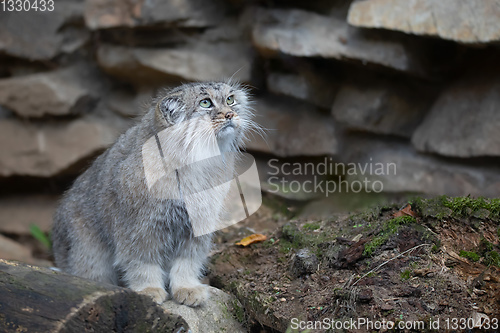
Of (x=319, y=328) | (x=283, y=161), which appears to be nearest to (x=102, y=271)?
(x=319, y=328)

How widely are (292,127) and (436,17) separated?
1.86 meters

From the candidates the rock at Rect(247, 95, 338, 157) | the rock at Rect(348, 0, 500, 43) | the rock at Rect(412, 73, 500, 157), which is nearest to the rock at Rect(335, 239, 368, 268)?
the rock at Rect(412, 73, 500, 157)

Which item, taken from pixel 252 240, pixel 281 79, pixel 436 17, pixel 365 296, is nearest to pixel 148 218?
pixel 252 240

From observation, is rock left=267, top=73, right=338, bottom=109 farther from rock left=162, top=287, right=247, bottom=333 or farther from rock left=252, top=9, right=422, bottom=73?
rock left=162, top=287, right=247, bottom=333

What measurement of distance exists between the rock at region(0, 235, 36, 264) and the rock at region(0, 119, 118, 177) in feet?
2.73

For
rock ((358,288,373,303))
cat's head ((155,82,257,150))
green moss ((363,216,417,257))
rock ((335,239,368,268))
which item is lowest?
rock ((335,239,368,268))

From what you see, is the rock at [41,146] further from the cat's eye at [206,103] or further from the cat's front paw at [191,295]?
the cat's front paw at [191,295]

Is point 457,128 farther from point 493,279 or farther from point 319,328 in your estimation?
point 319,328

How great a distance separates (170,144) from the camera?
10.4 feet

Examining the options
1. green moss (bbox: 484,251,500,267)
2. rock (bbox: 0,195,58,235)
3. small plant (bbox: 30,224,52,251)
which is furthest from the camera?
rock (bbox: 0,195,58,235)

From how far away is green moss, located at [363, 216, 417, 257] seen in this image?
3.01 m

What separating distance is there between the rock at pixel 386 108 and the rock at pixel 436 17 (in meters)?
0.76

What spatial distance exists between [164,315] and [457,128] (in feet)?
11.0

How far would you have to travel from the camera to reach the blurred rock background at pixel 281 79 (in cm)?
448
